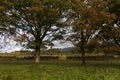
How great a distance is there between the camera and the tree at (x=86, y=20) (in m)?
51.9

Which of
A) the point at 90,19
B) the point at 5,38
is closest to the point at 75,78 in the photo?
the point at 90,19

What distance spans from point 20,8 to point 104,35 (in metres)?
15.6

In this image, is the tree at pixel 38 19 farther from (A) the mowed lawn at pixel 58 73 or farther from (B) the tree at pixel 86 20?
(A) the mowed lawn at pixel 58 73

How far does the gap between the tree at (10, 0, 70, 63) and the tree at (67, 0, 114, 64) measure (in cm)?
237

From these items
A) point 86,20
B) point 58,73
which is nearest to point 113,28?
point 86,20

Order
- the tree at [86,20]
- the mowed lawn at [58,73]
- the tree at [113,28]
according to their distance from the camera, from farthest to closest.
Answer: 1. the tree at [86,20]
2. the tree at [113,28]
3. the mowed lawn at [58,73]

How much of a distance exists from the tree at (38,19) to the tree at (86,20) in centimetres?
237

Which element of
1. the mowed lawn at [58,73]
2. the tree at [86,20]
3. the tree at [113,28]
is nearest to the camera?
the mowed lawn at [58,73]

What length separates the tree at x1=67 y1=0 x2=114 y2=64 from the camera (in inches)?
2045

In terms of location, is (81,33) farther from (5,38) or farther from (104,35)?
(5,38)

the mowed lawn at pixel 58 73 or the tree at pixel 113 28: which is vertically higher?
the tree at pixel 113 28

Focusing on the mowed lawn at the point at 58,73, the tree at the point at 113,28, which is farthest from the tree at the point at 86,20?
the mowed lawn at the point at 58,73

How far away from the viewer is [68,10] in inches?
2184

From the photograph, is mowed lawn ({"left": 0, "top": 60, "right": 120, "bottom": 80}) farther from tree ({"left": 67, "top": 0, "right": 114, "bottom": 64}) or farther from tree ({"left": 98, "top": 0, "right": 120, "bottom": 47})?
tree ({"left": 67, "top": 0, "right": 114, "bottom": 64})
